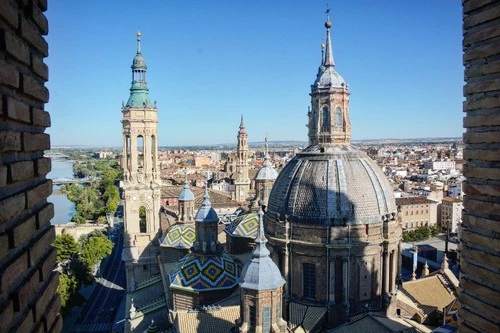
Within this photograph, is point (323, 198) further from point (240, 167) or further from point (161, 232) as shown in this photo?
point (240, 167)

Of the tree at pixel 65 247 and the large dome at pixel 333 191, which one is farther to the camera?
the tree at pixel 65 247

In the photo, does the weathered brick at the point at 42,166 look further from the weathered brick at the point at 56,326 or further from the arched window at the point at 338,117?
the arched window at the point at 338,117

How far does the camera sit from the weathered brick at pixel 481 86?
5204 millimetres

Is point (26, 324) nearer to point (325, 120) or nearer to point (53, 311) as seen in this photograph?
point (53, 311)

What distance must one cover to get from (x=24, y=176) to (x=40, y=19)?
4.85 ft

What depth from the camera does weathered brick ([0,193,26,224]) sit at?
3231 millimetres

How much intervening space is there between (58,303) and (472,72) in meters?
5.52

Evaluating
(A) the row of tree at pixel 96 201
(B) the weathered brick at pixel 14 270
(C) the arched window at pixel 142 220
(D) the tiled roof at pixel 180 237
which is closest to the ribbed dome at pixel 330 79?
(D) the tiled roof at pixel 180 237

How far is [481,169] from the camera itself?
17.8ft

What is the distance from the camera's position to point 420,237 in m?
48.1

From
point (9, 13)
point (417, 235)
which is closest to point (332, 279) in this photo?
point (9, 13)

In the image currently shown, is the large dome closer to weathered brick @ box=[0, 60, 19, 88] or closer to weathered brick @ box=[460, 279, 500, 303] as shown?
weathered brick @ box=[460, 279, 500, 303]

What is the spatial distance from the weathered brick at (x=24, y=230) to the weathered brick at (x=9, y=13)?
1.57 meters

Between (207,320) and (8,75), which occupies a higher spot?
(8,75)
